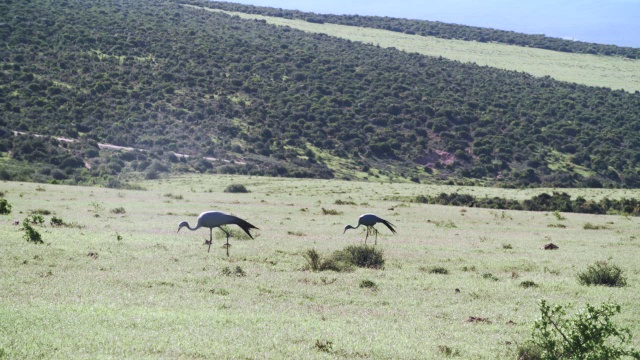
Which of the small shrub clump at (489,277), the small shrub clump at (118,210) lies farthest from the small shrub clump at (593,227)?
the small shrub clump at (118,210)

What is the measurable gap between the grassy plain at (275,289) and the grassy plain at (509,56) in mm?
75302

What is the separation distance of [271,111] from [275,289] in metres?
55.1

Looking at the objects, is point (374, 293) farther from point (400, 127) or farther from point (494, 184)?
point (400, 127)

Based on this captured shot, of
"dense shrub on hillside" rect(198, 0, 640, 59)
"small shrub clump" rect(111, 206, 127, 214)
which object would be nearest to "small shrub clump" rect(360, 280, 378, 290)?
"small shrub clump" rect(111, 206, 127, 214)

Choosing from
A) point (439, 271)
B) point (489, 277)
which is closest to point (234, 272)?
point (439, 271)

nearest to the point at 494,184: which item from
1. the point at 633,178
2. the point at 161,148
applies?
the point at 633,178

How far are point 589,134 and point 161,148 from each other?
41259 mm

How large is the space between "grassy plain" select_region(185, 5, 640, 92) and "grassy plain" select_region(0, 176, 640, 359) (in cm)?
7530

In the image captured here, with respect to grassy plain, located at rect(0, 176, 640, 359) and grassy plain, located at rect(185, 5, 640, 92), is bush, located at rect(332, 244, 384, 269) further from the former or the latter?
grassy plain, located at rect(185, 5, 640, 92)

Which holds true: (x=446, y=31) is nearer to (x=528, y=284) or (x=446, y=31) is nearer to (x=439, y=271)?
(x=439, y=271)

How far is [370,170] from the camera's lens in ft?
195

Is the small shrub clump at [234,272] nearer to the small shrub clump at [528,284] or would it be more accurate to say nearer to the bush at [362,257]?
the bush at [362,257]

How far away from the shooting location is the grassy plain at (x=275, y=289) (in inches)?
377

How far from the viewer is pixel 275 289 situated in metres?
13.8
